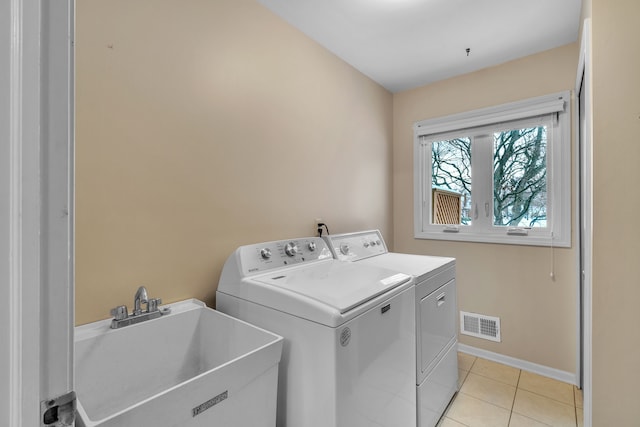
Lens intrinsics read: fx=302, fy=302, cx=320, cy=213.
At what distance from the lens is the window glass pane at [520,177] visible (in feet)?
7.55

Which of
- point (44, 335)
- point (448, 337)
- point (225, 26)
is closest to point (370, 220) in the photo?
point (448, 337)

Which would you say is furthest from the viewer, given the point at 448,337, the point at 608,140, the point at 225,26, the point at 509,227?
the point at 509,227

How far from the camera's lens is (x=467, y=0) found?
1.71 metres

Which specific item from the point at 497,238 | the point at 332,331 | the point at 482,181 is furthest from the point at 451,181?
the point at 332,331

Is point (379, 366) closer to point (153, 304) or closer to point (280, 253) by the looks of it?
point (280, 253)

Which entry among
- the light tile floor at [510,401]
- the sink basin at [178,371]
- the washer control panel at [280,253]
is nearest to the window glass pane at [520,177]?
the light tile floor at [510,401]

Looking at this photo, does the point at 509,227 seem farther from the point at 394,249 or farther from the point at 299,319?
the point at 299,319

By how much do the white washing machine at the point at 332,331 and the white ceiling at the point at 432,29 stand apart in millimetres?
1451

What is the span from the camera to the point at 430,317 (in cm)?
168

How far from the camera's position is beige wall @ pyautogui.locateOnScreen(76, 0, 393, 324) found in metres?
1.15

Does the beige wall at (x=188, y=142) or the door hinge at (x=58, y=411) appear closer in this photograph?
the door hinge at (x=58, y=411)

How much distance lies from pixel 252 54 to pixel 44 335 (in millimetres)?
1676

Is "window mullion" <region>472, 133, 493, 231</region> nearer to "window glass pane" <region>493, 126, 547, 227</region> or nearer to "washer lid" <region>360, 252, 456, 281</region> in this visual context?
"window glass pane" <region>493, 126, 547, 227</region>

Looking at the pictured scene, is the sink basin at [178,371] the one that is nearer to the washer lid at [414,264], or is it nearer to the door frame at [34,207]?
the door frame at [34,207]
